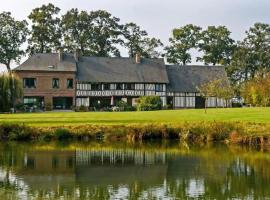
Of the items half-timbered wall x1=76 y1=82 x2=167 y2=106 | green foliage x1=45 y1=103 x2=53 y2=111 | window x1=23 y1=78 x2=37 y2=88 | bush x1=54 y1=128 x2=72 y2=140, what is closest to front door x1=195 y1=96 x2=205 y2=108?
half-timbered wall x1=76 y1=82 x2=167 y2=106

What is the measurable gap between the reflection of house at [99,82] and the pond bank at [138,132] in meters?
33.3

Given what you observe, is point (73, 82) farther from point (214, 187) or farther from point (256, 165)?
point (214, 187)

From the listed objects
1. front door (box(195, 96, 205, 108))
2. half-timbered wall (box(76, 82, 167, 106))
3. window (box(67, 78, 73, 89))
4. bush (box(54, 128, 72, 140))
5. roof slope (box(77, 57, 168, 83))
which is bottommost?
bush (box(54, 128, 72, 140))

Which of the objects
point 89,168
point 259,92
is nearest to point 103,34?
point 259,92

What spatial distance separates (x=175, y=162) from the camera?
88.2 feet

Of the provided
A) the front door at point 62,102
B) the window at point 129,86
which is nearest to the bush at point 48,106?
the front door at point 62,102

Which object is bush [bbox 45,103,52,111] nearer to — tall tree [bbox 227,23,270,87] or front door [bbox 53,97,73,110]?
front door [bbox 53,97,73,110]

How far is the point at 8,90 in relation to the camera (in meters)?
50.0

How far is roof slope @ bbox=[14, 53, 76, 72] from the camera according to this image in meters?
68.7

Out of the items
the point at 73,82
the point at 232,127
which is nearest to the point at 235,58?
the point at 73,82

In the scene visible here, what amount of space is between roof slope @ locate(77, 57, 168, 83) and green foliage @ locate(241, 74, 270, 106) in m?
14.0

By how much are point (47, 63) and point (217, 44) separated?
2558 centimetres

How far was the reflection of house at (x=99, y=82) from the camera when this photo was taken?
69.0 m

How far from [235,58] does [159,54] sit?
1110 centimetres
